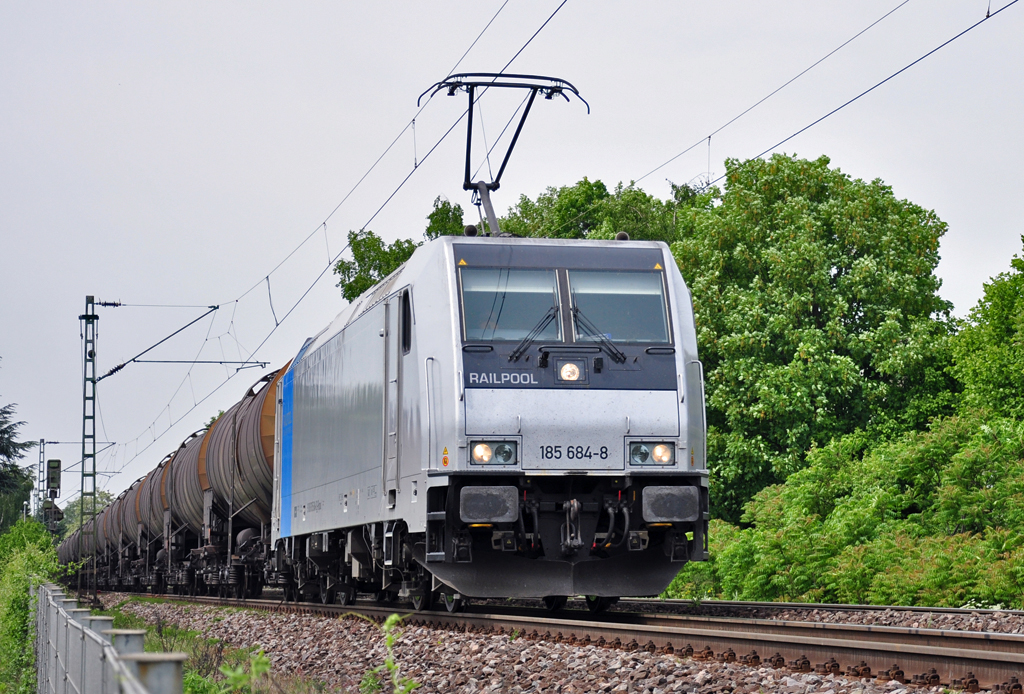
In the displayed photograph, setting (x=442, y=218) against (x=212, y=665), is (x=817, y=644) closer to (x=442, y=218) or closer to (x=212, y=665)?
(x=212, y=665)

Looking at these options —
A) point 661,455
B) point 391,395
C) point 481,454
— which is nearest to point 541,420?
point 481,454

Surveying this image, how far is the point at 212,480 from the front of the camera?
24125mm

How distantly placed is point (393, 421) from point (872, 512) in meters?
9.05

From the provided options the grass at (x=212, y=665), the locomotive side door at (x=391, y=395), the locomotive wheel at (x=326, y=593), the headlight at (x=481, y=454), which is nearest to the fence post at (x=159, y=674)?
the grass at (x=212, y=665)

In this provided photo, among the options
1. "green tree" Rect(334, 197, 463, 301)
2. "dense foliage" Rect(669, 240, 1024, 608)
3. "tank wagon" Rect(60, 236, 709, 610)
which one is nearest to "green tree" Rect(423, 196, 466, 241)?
"green tree" Rect(334, 197, 463, 301)

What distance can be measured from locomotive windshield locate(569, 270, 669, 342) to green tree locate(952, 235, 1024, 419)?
15.6m

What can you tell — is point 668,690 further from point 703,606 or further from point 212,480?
point 212,480

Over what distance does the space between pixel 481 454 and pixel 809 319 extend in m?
19.8

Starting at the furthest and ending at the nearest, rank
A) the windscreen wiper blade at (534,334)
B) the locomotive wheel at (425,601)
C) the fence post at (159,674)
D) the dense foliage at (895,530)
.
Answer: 1. the dense foliage at (895,530)
2. the locomotive wheel at (425,601)
3. the windscreen wiper blade at (534,334)
4. the fence post at (159,674)

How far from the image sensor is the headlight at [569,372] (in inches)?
451

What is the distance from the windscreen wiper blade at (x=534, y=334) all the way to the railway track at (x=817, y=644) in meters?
2.49

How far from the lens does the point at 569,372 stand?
1148 centimetres

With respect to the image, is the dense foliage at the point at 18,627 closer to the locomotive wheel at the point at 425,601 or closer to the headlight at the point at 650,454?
the locomotive wheel at the point at 425,601

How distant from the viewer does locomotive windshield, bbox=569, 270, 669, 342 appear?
11.9 meters
